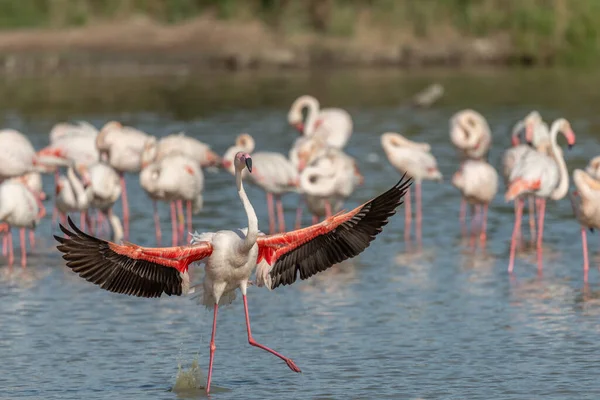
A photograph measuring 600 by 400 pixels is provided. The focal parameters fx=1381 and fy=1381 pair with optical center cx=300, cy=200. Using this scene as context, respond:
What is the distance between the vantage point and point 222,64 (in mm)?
36531

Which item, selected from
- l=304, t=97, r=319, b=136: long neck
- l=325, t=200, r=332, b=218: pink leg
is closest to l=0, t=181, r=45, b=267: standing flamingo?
l=325, t=200, r=332, b=218: pink leg

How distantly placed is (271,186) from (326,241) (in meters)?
5.88

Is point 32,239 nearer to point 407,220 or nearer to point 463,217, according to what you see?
point 407,220

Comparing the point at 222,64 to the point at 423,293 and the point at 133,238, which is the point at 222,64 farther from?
the point at 423,293

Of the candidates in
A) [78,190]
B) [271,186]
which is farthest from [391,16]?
[78,190]

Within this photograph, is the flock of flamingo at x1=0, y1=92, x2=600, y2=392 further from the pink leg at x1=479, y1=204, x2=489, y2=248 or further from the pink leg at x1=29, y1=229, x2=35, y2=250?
the pink leg at x1=29, y1=229, x2=35, y2=250

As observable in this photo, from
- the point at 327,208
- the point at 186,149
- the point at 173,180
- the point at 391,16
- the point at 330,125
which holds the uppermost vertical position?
the point at 391,16

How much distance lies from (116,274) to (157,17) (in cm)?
3208

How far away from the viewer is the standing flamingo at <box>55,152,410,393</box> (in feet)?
27.2

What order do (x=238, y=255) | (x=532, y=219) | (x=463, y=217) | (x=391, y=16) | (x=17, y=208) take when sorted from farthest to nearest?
(x=391, y=16) → (x=463, y=217) → (x=532, y=219) → (x=17, y=208) → (x=238, y=255)

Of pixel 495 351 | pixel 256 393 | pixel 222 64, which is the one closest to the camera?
pixel 256 393

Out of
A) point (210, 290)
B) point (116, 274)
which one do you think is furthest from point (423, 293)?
point (116, 274)

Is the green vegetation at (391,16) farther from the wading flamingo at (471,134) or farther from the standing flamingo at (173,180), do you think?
the standing flamingo at (173,180)

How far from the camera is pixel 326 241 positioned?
8812 millimetres
